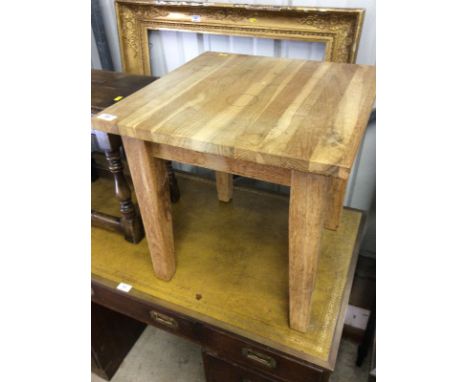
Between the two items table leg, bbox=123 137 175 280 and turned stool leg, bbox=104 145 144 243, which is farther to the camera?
turned stool leg, bbox=104 145 144 243

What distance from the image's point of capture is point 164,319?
929mm

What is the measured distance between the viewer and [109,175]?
4.69 ft

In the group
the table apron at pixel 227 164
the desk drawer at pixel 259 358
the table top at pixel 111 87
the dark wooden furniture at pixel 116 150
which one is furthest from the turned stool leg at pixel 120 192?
the desk drawer at pixel 259 358

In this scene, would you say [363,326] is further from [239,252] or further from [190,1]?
[190,1]

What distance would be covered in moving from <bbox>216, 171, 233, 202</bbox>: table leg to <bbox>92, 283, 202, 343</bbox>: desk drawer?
Answer: 47 cm

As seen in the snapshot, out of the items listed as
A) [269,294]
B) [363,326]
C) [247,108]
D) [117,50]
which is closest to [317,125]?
[247,108]

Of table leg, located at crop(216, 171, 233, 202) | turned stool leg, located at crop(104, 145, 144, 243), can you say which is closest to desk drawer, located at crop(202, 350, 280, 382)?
turned stool leg, located at crop(104, 145, 144, 243)

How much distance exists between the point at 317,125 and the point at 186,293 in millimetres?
568

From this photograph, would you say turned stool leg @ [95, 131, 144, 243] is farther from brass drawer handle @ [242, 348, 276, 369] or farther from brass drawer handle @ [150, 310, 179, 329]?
brass drawer handle @ [242, 348, 276, 369]

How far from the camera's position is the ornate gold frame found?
1010 millimetres

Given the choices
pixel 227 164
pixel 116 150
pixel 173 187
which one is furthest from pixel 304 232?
pixel 173 187

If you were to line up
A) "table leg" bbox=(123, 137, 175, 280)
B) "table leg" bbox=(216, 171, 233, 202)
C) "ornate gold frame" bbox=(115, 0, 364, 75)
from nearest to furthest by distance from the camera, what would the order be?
"table leg" bbox=(123, 137, 175, 280) → "ornate gold frame" bbox=(115, 0, 364, 75) → "table leg" bbox=(216, 171, 233, 202)

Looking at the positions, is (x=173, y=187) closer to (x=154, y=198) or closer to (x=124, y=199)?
(x=124, y=199)

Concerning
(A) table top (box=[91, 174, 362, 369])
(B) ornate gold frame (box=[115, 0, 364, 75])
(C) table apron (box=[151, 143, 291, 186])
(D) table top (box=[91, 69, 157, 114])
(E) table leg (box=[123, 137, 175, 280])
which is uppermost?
(B) ornate gold frame (box=[115, 0, 364, 75])
